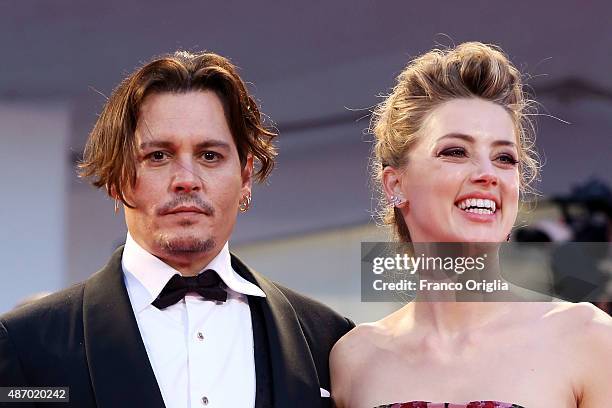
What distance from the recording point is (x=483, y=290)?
2.70m

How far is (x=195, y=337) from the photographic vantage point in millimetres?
2541

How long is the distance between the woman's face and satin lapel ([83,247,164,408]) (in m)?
0.69

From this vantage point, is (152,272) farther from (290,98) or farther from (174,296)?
(290,98)

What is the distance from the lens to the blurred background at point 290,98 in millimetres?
4797

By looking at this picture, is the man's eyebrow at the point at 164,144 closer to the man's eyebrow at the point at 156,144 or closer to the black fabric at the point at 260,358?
the man's eyebrow at the point at 156,144

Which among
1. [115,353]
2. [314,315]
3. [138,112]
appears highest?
[138,112]

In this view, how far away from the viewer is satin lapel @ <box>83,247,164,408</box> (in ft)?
7.81

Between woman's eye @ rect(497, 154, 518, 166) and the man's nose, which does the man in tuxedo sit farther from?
woman's eye @ rect(497, 154, 518, 166)

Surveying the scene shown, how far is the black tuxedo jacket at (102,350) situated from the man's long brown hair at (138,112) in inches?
7.9

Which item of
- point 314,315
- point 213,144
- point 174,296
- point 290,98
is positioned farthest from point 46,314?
point 290,98

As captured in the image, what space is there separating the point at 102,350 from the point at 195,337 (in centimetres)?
21

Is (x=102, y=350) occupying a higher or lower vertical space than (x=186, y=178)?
lower

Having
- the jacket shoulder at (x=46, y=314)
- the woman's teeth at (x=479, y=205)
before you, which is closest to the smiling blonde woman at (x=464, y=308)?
the woman's teeth at (x=479, y=205)

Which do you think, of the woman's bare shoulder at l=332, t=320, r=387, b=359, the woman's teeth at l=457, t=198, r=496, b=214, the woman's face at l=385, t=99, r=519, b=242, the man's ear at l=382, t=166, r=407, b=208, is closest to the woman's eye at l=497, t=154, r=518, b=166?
the woman's face at l=385, t=99, r=519, b=242
